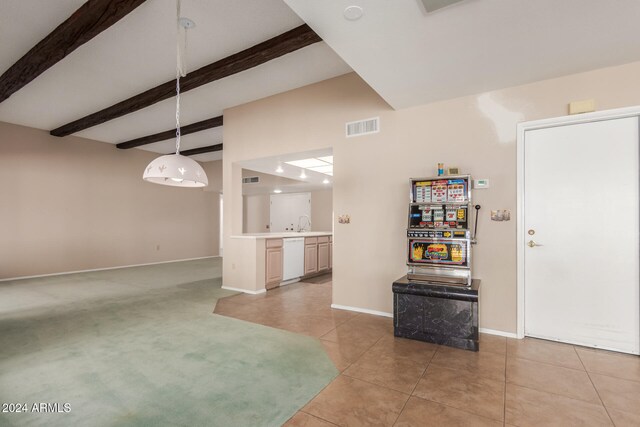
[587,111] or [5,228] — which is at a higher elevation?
[587,111]

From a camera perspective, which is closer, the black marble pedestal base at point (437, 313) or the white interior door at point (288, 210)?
the black marble pedestal base at point (437, 313)

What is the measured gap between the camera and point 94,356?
2.69m

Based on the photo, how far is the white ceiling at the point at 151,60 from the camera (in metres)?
2.92

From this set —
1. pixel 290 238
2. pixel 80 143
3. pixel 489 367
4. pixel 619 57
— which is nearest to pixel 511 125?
pixel 619 57

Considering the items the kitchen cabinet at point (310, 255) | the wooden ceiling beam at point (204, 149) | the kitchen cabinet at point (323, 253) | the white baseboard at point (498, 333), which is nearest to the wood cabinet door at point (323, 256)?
the kitchen cabinet at point (323, 253)

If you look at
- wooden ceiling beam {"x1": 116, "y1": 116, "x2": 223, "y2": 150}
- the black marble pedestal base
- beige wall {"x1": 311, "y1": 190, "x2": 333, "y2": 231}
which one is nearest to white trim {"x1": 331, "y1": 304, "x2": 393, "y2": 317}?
the black marble pedestal base

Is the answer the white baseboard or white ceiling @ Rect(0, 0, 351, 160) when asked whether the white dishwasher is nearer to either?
white ceiling @ Rect(0, 0, 351, 160)

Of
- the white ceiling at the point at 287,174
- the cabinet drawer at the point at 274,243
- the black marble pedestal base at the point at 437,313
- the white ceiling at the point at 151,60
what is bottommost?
the black marble pedestal base at the point at 437,313

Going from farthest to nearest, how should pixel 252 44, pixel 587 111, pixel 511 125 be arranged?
pixel 252 44 → pixel 511 125 → pixel 587 111

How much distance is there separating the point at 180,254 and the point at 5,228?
13.0 feet

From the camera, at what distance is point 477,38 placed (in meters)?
2.33

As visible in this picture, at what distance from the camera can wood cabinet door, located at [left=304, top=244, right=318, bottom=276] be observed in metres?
6.34

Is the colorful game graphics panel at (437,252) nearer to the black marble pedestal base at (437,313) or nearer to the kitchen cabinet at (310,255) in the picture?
the black marble pedestal base at (437,313)

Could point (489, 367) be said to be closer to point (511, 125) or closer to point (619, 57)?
point (511, 125)
